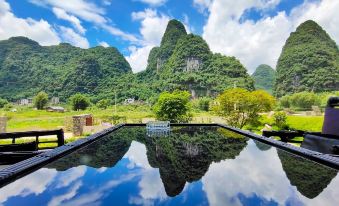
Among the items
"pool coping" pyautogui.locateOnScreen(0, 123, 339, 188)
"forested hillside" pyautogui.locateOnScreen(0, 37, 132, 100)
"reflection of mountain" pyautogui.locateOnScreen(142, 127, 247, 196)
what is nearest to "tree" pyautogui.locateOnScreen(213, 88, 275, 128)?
"reflection of mountain" pyautogui.locateOnScreen(142, 127, 247, 196)

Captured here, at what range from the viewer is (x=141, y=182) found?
1.26m

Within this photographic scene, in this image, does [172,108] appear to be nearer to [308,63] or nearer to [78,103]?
[78,103]

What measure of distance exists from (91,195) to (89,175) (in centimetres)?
34

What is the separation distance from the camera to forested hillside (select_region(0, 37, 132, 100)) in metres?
53.2

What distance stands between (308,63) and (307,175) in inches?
1993

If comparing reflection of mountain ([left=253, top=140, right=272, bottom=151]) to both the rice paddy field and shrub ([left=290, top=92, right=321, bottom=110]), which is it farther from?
shrub ([left=290, top=92, right=321, bottom=110])

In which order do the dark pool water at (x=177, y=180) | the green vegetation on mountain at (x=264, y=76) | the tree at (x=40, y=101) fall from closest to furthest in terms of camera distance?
1. the dark pool water at (x=177, y=180)
2. the tree at (x=40, y=101)
3. the green vegetation on mountain at (x=264, y=76)

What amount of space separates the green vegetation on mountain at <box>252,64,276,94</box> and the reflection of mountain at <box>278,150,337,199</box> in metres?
80.7

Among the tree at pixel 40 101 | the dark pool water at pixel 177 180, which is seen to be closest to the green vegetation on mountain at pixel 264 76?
the tree at pixel 40 101

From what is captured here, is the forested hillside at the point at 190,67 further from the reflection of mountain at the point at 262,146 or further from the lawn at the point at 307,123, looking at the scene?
the reflection of mountain at the point at 262,146

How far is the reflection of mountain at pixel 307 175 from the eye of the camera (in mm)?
1157

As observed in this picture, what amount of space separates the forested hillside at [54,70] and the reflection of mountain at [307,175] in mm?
50400

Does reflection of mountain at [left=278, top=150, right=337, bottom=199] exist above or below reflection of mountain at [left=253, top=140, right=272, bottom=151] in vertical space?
below

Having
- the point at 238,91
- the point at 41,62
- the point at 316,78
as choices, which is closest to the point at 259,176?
the point at 238,91
